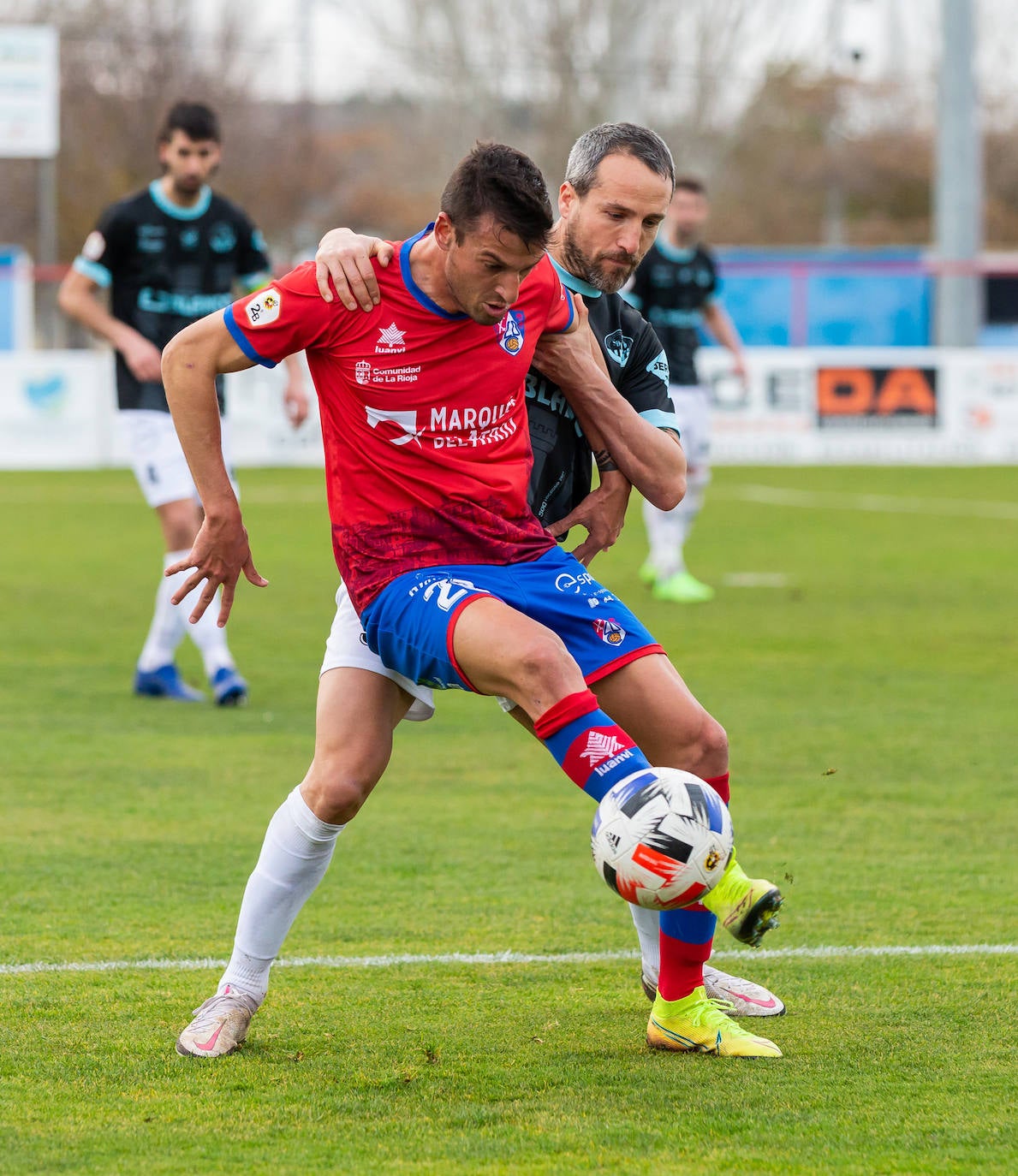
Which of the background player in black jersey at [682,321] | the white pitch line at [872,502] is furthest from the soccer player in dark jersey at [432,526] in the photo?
the white pitch line at [872,502]

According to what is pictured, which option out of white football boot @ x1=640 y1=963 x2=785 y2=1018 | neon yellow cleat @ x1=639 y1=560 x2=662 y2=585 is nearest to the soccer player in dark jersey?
white football boot @ x1=640 y1=963 x2=785 y2=1018

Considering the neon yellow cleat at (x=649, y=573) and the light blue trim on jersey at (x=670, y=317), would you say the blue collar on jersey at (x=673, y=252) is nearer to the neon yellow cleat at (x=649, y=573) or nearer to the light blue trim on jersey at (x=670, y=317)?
the light blue trim on jersey at (x=670, y=317)

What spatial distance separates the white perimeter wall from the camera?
23766 mm

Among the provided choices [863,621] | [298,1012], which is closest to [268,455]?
[863,621]

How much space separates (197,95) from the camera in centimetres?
4578

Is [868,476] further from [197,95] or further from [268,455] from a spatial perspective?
[197,95]

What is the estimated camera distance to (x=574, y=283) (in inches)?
177

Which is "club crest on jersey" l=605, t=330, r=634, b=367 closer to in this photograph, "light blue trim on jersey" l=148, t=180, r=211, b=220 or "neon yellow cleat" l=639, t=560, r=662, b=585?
"light blue trim on jersey" l=148, t=180, r=211, b=220

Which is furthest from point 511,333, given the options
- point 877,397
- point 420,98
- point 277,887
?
point 420,98

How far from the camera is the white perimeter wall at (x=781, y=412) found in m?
23.8

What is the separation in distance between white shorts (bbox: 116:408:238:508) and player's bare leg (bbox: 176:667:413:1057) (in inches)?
175

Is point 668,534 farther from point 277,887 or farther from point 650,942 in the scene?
point 277,887

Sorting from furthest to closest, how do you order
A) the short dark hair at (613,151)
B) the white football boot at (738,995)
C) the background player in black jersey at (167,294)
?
the background player in black jersey at (167,294) → the white football boot at (738,995) → the short dark hair at (613,151)

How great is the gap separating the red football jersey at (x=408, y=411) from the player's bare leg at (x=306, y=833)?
23cm
